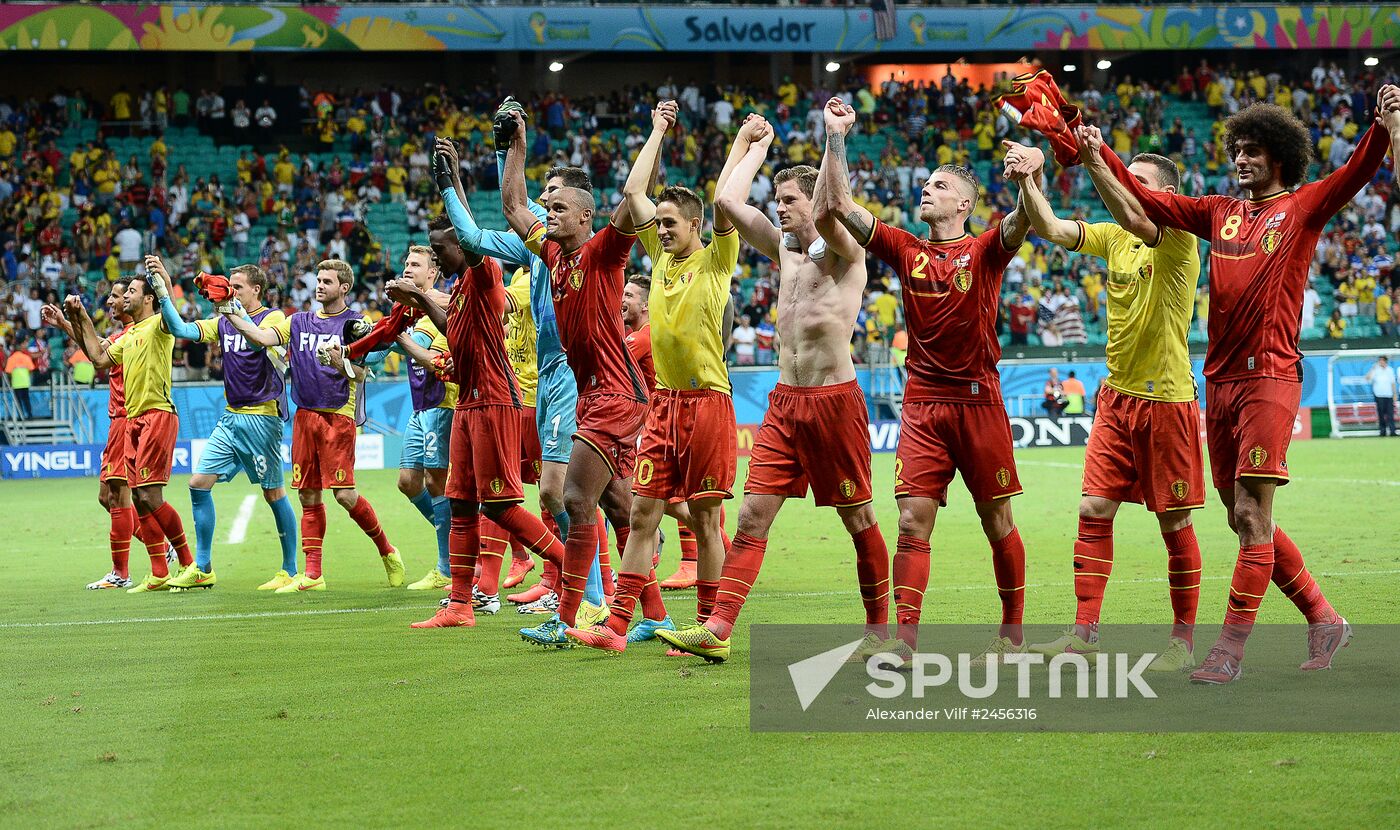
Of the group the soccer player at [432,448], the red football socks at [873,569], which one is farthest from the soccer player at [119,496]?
the red football socks at [873,569]

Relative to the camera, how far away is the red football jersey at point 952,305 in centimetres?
666

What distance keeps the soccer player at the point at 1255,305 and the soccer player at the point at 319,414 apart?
6679 mm

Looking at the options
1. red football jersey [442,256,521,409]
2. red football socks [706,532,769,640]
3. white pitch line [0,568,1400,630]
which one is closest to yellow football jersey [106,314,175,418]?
white pitch line [0,568,1400,630]

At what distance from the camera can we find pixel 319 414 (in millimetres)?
11438

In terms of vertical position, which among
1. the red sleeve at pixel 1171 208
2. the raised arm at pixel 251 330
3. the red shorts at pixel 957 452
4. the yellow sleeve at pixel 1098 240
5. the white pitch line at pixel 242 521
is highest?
the red sleeve at pixel 1171 208

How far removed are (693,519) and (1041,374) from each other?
23002 mm

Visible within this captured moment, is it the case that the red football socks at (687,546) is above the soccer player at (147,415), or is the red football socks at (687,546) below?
below

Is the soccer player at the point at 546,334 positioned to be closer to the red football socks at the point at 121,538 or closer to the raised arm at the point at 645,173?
the raised arm at the point at 645,173

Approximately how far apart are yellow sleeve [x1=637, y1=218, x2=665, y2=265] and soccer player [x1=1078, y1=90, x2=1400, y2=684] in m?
2.34

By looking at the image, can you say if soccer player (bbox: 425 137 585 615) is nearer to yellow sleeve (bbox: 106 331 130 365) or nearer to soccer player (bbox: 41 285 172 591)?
soccer player (bbox: 41 285 172 591)

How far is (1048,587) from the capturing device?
9.85m

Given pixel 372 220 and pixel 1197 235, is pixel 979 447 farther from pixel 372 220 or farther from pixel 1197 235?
pixel 372 220

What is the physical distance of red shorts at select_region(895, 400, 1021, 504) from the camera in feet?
21.8

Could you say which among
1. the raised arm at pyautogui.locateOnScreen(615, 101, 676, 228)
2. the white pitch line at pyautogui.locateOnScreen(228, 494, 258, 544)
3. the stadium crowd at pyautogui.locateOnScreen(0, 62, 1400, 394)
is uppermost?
the stadium crowd at pyautogui.locateOnScreen(0, 62, 1400, 394)
